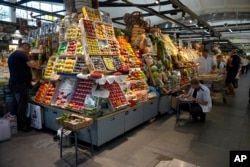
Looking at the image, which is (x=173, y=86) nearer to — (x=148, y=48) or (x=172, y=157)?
(x=148, y=48)

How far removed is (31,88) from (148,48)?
3265 mm

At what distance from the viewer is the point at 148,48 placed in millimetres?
6062

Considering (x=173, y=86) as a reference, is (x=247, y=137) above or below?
below

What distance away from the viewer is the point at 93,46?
428 centimetres

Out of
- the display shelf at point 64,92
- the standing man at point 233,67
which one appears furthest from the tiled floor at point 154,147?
the standing man at point 233,67

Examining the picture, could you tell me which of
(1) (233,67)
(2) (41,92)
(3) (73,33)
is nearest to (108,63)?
(3) (73,33)

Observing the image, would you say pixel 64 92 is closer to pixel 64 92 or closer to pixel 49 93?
pixel 64 92

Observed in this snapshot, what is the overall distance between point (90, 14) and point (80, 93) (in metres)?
1.67

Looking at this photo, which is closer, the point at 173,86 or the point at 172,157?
the point at 172,157

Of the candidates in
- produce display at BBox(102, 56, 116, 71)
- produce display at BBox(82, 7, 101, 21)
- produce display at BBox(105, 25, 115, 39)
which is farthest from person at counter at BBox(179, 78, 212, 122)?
produce display at BBox(82, 7, 101, 21)

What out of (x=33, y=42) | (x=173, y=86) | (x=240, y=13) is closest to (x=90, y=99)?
(x=33, y=42)

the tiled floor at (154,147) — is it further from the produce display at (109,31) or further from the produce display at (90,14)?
the produce display at (90,14)

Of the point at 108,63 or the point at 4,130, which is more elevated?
the point at 108,63

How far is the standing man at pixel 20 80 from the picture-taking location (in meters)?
4.36
